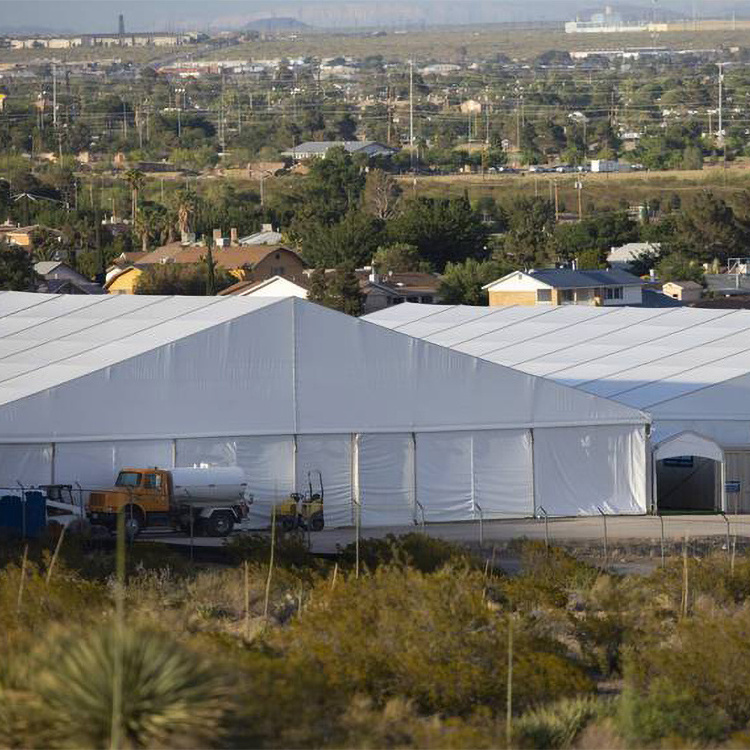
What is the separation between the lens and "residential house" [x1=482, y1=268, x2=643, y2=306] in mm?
74875

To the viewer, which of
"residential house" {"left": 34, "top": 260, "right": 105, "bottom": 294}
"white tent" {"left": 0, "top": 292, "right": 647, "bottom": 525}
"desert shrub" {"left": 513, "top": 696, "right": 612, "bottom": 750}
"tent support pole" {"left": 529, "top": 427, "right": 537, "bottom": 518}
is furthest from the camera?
"residential house" {"left": 34, "top": 260, "right": 105, "bottom": 294}

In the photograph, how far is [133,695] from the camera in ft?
49.9

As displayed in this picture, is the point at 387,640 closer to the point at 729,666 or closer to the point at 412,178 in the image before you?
the point at 729,666

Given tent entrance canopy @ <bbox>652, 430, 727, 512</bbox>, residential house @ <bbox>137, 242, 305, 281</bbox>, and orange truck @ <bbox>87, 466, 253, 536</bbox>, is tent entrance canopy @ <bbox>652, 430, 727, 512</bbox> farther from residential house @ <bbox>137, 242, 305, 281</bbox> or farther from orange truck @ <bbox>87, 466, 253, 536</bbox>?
residential house @ <bbox>137, 242, 305, 281</bbox>

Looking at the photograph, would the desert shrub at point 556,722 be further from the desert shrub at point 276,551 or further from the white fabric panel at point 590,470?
the white fabric panel at point 590,470

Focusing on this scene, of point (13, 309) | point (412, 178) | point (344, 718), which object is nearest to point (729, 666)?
point (344, 718)

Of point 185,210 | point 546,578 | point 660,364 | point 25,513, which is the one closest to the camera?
point 546,578

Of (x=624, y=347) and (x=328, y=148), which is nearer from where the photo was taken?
(x=624, y=347)

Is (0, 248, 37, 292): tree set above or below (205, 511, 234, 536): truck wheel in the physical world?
below

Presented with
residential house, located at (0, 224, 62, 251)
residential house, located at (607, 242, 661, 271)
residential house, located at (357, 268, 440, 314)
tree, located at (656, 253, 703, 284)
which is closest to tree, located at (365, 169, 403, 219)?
residential house, located at (607, 242, 661, 271)

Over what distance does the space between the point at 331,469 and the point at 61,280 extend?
53.4 meters

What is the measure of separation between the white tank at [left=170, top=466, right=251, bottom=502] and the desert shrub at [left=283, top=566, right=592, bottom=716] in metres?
12.1

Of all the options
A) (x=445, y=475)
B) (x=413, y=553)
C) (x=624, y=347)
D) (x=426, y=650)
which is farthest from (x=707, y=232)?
(x=426, y=650)

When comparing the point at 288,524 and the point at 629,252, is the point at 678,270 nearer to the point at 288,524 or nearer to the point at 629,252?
the point at 629,252
